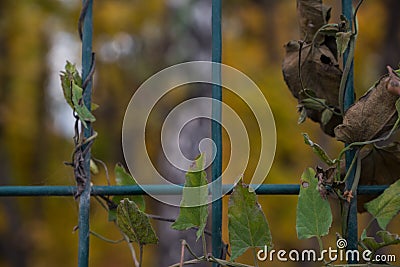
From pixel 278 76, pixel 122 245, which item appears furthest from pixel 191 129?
pixel 122 245

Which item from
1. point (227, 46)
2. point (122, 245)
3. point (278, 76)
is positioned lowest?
point (122, 245)

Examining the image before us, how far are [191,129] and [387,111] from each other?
141 centimetres

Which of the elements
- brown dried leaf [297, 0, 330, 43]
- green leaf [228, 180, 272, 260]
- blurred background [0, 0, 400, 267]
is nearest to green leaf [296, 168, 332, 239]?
green leaf [228, 180, 272, 260]

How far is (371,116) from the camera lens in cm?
50

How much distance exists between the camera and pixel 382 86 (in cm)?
48

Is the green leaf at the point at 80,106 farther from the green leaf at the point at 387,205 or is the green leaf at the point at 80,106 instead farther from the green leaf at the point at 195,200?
the green leaf at the point at 387,205

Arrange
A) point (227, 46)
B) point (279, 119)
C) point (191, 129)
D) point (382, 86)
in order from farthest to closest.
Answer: point (227, 46) → point (279, 119) → point (191, 129) → point (382, 86)

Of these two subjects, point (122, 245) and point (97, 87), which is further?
point (97, 87)

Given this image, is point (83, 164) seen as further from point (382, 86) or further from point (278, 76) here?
point (278, 76)

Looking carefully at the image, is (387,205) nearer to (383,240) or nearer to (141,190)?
(383,240)

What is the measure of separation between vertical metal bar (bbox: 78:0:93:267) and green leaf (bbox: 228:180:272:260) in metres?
0.14

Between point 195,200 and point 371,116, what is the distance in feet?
0.55

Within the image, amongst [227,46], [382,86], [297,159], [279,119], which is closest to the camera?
[382,86]

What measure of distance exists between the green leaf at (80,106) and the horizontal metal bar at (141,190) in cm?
→ 6
